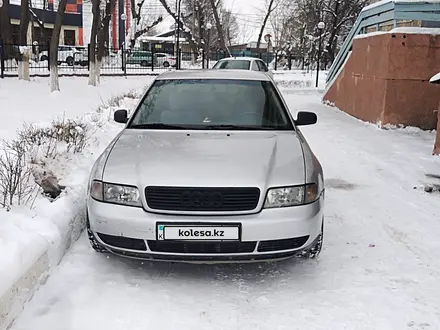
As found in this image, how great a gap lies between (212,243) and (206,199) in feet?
0.96

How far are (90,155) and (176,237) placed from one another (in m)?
3.47

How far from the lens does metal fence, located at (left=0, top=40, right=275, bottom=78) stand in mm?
24141

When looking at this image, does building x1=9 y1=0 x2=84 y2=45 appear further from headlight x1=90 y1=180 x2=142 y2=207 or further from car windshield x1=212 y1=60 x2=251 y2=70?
headlight x1=90 y1=180 x2=142 y2=207

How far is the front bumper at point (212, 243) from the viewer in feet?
11.3

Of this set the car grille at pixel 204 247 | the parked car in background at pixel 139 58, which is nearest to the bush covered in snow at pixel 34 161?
the car grille at pixel 204 247

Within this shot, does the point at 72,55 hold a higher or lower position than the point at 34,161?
higher

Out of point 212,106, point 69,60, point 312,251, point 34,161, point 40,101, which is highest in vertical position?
point 212,106

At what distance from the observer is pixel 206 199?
3.47 m

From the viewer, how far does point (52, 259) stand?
12.6ft

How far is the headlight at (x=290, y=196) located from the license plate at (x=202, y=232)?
29 centimetres

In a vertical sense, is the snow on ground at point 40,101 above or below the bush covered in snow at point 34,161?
below

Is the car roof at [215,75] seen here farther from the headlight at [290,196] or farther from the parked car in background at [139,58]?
the parked car in background at [139,58]

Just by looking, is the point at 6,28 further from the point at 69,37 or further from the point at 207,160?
the point at 69,37

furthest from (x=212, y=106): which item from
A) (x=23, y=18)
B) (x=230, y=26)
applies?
(x=230, y=26)
